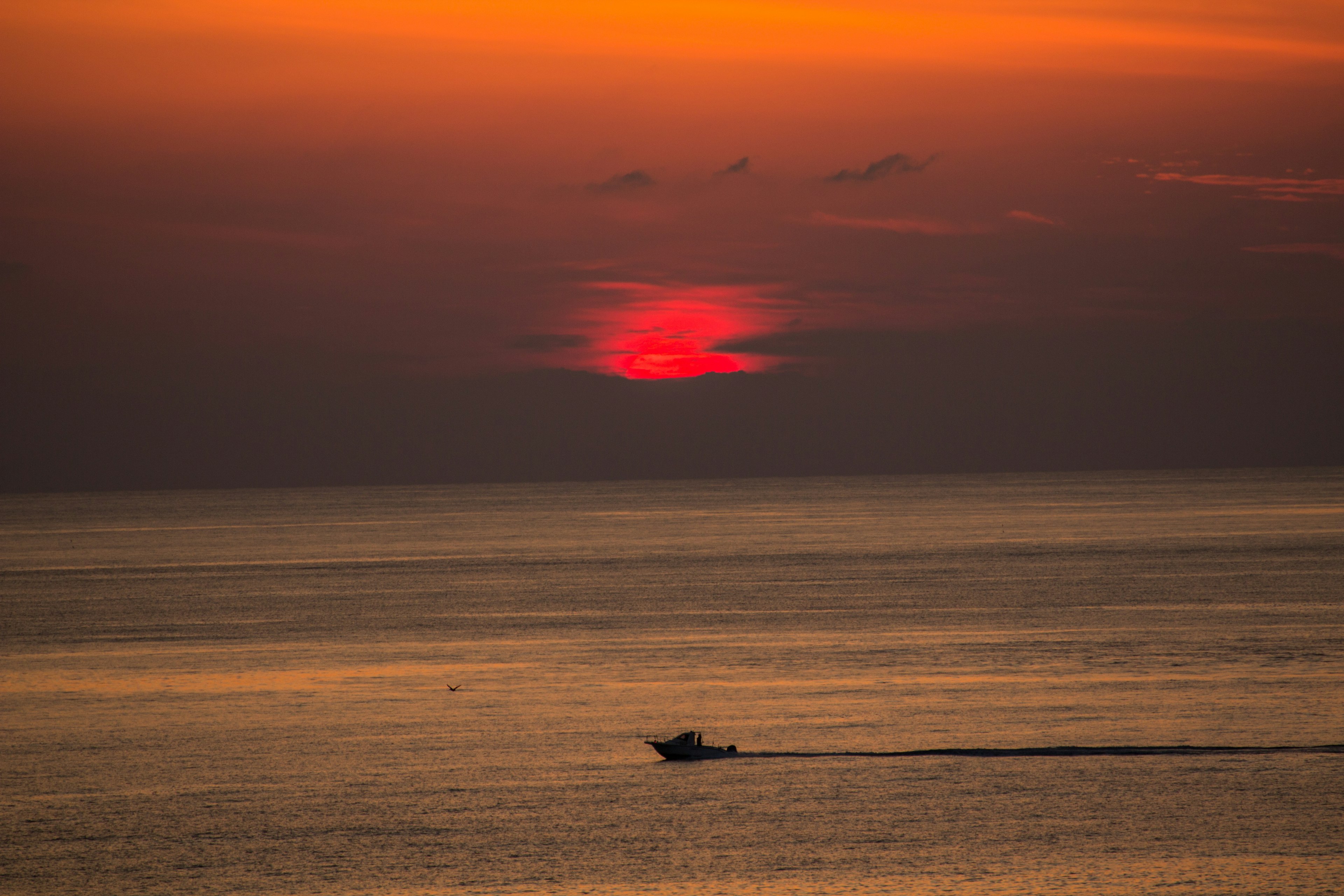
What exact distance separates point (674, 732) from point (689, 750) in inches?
216

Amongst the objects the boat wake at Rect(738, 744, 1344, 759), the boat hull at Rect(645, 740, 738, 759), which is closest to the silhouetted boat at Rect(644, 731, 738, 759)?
the boat hull at Rect(645, 740, 738, 759)

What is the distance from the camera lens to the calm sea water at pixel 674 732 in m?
38.6

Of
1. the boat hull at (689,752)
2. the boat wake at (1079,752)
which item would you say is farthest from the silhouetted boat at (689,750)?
the boat wake at (1079,752)

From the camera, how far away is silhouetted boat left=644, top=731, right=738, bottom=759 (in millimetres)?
49438

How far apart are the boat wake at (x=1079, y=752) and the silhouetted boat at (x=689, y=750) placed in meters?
0.95

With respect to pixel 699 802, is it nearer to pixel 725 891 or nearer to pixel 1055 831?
pixel 725 891

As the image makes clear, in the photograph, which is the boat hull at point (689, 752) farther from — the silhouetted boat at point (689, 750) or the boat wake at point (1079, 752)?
the boat wake at point (1079, 752)

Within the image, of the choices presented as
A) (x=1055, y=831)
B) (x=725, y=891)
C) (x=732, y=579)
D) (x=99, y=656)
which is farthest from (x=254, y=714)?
(x=732, y=579)

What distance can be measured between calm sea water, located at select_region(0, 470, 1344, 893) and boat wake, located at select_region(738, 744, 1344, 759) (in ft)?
1.87

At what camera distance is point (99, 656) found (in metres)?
78.3

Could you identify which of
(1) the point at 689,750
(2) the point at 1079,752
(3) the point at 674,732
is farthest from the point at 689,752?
(2) the point at 1079,752

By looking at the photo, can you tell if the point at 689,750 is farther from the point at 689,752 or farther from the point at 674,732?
the point at 674,732

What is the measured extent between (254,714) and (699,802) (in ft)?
79.7

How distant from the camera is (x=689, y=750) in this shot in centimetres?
4944
